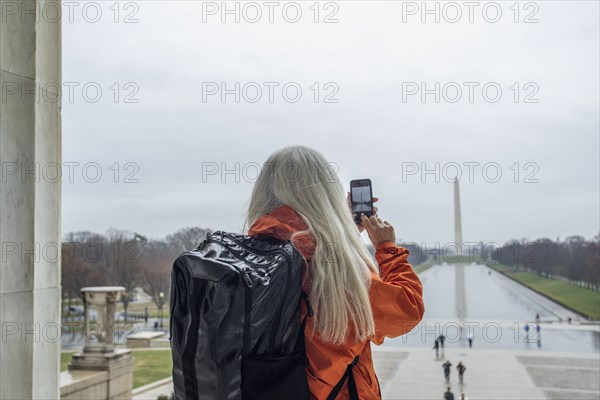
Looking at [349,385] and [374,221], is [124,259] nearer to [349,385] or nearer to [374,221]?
[374,221]

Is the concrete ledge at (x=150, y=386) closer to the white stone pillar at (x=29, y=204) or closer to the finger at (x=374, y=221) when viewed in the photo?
the white stone pillar at (x=29, y=204)

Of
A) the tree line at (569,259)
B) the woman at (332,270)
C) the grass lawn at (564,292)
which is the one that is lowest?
the grass lawn at (564,292)

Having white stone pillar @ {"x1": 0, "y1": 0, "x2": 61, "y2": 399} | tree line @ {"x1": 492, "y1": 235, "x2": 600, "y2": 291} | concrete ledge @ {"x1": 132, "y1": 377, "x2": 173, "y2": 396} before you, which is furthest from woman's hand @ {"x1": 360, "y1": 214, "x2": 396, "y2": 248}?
concrete ledge @ {"x1": 132, "y1": 377, "x2": 173, "y2": 396}

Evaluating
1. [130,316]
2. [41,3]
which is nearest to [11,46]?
[41,3]

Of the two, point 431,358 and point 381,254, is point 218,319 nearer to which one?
point 381,254

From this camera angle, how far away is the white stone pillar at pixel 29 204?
2.15m

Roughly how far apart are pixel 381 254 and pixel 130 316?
1364cm

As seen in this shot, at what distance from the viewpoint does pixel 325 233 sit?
3.50 feet

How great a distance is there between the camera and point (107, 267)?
14359mm

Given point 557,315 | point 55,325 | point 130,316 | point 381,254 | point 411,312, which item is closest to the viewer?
point 411,312

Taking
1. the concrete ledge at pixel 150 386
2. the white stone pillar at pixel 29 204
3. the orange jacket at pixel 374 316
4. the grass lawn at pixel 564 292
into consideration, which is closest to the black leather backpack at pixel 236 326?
the orange jacket at pixel 374 316

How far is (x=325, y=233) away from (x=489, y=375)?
29.9 feet

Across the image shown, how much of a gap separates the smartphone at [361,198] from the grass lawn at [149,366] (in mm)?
9695

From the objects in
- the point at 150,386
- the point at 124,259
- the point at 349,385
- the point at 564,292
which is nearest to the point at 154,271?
the point at 124,259
